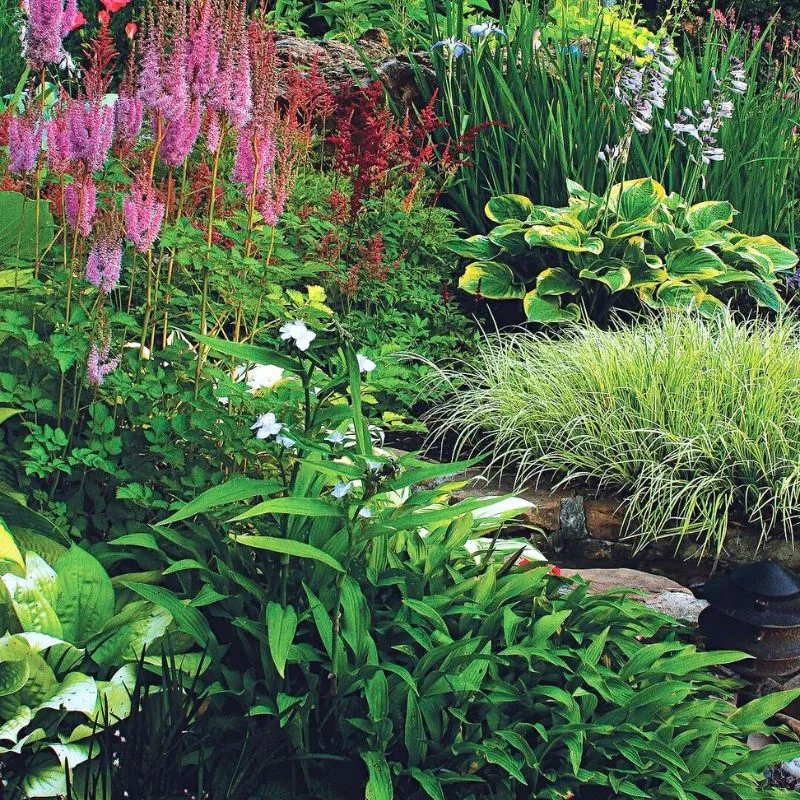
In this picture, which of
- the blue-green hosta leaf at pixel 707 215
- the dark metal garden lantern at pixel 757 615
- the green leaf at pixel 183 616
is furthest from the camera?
the blue-green hosta leaf at pixel 707 215

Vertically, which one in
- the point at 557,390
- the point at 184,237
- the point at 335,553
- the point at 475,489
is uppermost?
the point at 184,237

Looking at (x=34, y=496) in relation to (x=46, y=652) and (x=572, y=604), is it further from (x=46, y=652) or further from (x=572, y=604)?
(x=572, y=604)

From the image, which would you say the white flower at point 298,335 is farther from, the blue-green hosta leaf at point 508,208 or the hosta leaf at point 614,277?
the blue-green hosta leaf at point 508,208

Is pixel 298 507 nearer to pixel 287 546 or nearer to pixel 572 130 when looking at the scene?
pixel 287 546

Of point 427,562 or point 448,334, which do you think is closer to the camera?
point 427,562

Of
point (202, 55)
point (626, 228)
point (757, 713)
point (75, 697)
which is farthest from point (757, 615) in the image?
point (626, 228)

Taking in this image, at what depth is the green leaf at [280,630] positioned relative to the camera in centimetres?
190

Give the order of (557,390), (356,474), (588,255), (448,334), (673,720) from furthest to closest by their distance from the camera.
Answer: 1. (588,255)
2. (448,334)
3. (557,390)
4. (673,720)
5. (356,474)

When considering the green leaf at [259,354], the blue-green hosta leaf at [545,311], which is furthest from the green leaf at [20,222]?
the blue-green hosta leaf at [545,311]

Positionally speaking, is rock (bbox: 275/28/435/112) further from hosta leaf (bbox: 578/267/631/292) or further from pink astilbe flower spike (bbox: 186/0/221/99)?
pink astilbe flower spike (bbox: 186/0/221/99)

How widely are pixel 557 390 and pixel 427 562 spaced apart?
1656 millimetres

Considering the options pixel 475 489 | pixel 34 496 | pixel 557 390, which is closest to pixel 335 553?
pixel 34 496

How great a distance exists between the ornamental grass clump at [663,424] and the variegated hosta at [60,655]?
1615 millimetres

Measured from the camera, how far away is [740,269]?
5.34 m
